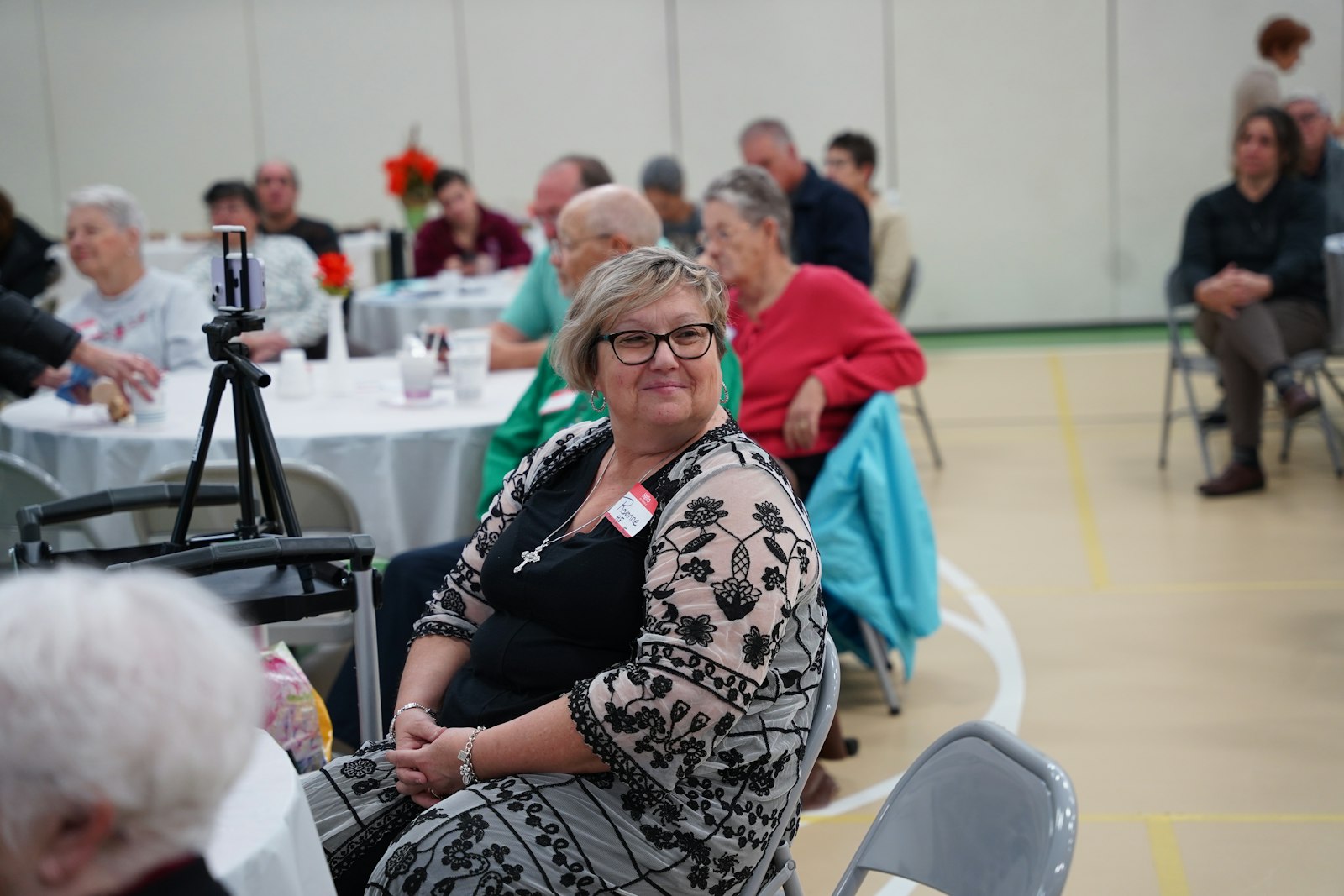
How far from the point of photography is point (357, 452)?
11.4ft

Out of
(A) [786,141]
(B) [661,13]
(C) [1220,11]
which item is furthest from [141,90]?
(C) [1220,11]

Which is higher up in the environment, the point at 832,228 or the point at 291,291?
the point at 832,228

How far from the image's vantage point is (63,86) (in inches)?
435

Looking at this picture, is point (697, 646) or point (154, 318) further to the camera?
point (154, 318)

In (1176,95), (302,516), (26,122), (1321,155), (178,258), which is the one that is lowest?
(302,516)

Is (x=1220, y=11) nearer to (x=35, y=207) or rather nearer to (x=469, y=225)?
(x=469, y=225)

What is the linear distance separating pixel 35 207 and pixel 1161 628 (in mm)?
10108

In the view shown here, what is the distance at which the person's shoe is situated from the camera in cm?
557

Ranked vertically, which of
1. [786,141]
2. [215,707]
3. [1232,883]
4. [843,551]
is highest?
[786,141]

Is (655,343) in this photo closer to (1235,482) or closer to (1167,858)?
(1167,858)

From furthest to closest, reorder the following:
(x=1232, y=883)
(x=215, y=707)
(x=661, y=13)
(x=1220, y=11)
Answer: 1. (x=661, y=13)
2. (x=1220, y=11)
3. (x=1232, y=883)
4. (x=215, y=707)

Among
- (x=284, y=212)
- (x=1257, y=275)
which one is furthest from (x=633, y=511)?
(x=284, y=212)

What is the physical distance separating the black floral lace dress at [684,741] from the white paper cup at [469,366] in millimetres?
2010

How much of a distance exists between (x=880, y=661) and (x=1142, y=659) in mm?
892
